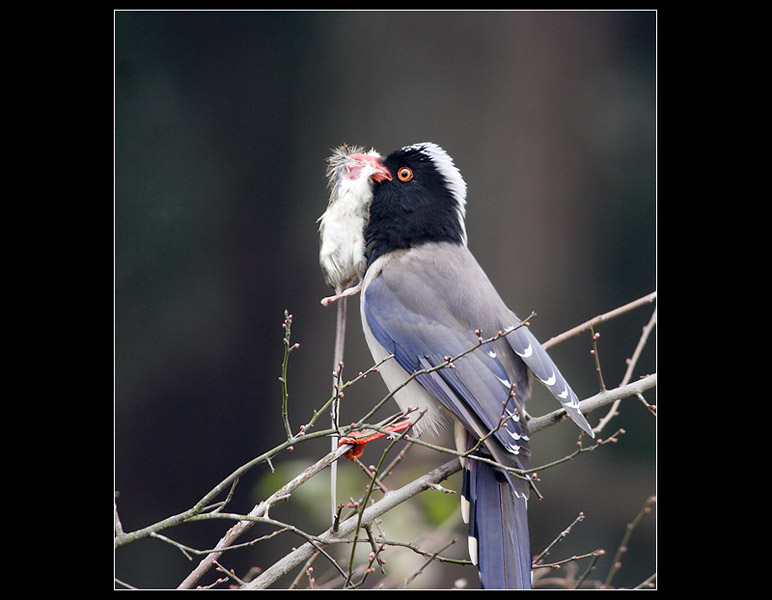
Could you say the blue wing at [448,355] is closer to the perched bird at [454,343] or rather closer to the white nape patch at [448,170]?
the perched bird at [454,343]

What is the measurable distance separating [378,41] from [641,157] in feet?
3.23

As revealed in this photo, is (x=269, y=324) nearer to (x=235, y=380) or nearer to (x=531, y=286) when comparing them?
(x=235, y=380)

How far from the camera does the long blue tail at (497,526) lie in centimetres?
224

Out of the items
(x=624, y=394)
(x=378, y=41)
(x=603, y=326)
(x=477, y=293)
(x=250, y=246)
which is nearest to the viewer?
(x=624, y=394)

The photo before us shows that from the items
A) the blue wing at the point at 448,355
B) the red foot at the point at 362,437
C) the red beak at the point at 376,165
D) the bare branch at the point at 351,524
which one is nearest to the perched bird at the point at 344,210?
the red beak at the point at 376,165

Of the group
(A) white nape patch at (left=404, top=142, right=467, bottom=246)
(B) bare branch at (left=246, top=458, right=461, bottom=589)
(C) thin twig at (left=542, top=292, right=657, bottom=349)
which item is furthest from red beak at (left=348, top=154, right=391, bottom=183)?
(B) bare branch at (left=246, top=458, right=461, bottom=589)

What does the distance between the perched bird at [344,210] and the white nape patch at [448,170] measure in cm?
16

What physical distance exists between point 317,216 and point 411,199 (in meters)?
0.40

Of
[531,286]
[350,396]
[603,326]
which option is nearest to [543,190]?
[531,286]

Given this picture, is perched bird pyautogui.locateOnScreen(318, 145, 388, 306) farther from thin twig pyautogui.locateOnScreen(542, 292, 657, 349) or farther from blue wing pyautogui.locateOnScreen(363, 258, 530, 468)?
thin twig pyautogui.locateOnScreen(542, 292, 657, 349)

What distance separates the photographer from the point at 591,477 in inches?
132

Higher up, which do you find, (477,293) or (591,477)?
(477,293)

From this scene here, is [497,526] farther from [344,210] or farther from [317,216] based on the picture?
[317,216]

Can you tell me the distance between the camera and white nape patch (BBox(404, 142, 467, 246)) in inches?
108
